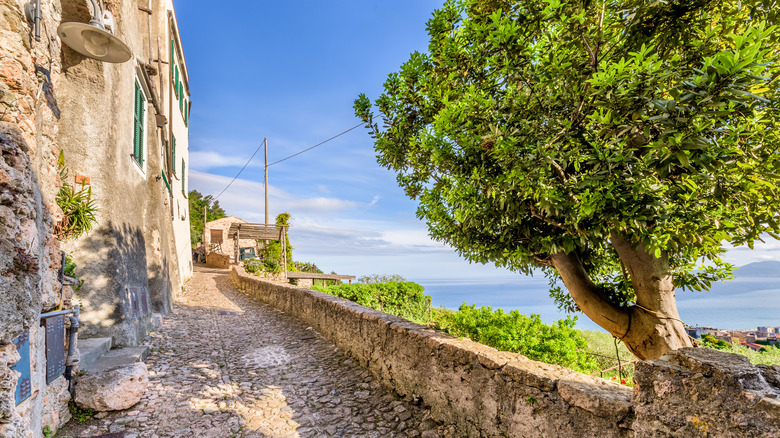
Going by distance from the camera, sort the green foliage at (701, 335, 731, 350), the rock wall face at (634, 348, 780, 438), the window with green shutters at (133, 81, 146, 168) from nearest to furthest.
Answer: the rock wall face at (634, 348, 780, 438) < the window with green shutters at (133, 81, 146, 168) < the green foliage at (701, 335, 731, 350)

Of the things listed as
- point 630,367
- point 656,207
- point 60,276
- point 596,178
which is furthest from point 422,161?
point 630,367

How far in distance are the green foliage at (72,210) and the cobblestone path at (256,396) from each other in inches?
80.5

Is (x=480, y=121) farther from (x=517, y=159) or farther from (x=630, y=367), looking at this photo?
(x=630, y=367)

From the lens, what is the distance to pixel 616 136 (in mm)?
2947

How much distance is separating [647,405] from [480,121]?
256 cm

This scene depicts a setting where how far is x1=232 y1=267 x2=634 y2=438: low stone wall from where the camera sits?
2256 mm

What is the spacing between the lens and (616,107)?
2824 millimetres

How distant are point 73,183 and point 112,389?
10.5 ft

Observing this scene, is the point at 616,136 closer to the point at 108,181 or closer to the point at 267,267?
the point at 108,181

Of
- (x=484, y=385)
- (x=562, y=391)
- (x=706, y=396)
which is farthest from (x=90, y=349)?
(x=706, y=396)

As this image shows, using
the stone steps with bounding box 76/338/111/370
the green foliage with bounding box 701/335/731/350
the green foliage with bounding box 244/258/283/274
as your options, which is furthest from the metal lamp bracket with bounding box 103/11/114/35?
the green foliage with bounding box 244/258/283/274

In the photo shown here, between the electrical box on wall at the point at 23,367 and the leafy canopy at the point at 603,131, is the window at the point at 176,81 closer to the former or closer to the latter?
the leafy canopy at the point at 603,131

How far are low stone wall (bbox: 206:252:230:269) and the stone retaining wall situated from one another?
23.6m

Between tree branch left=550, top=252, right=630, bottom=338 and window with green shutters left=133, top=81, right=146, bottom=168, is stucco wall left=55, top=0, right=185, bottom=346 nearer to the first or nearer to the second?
window with green shutters left=133, top=81, right=146, bottom=168
